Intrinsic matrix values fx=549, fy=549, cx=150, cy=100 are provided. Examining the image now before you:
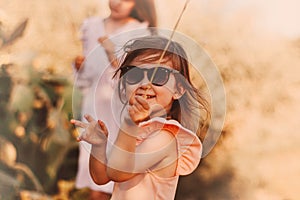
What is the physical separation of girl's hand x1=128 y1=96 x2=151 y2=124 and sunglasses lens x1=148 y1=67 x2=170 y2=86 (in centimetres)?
5

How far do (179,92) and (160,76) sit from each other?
6 cm

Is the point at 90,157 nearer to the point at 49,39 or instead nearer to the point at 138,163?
the point at 138,163

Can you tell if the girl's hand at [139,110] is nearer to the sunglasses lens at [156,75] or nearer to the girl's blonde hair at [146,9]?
the sunglasses lens at [156,75]

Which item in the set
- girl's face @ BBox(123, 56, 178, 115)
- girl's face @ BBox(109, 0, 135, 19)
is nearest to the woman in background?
girl's face @ BBox(109, 0, 135, 19)

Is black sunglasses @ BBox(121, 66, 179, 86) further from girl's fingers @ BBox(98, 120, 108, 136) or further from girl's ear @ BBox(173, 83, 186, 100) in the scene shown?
girl's fingers @ BBox(98, 120, 108, 136)

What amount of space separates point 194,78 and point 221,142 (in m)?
0.18

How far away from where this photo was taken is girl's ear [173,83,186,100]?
136cm

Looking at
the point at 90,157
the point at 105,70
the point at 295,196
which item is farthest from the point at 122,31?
the point at 295,196

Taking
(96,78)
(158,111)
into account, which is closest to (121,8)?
(96,78)

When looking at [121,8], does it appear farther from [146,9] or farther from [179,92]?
[179,92]

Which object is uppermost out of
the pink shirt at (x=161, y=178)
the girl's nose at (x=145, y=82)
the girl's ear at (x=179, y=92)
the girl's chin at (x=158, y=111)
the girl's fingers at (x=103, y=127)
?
the girl's nose at (x=145, y=82)

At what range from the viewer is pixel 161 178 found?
1.37 metres

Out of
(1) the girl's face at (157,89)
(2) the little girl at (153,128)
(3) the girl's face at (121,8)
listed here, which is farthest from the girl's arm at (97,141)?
(3) the girl's face at (121,8)

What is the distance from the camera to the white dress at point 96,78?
1.43 meters
